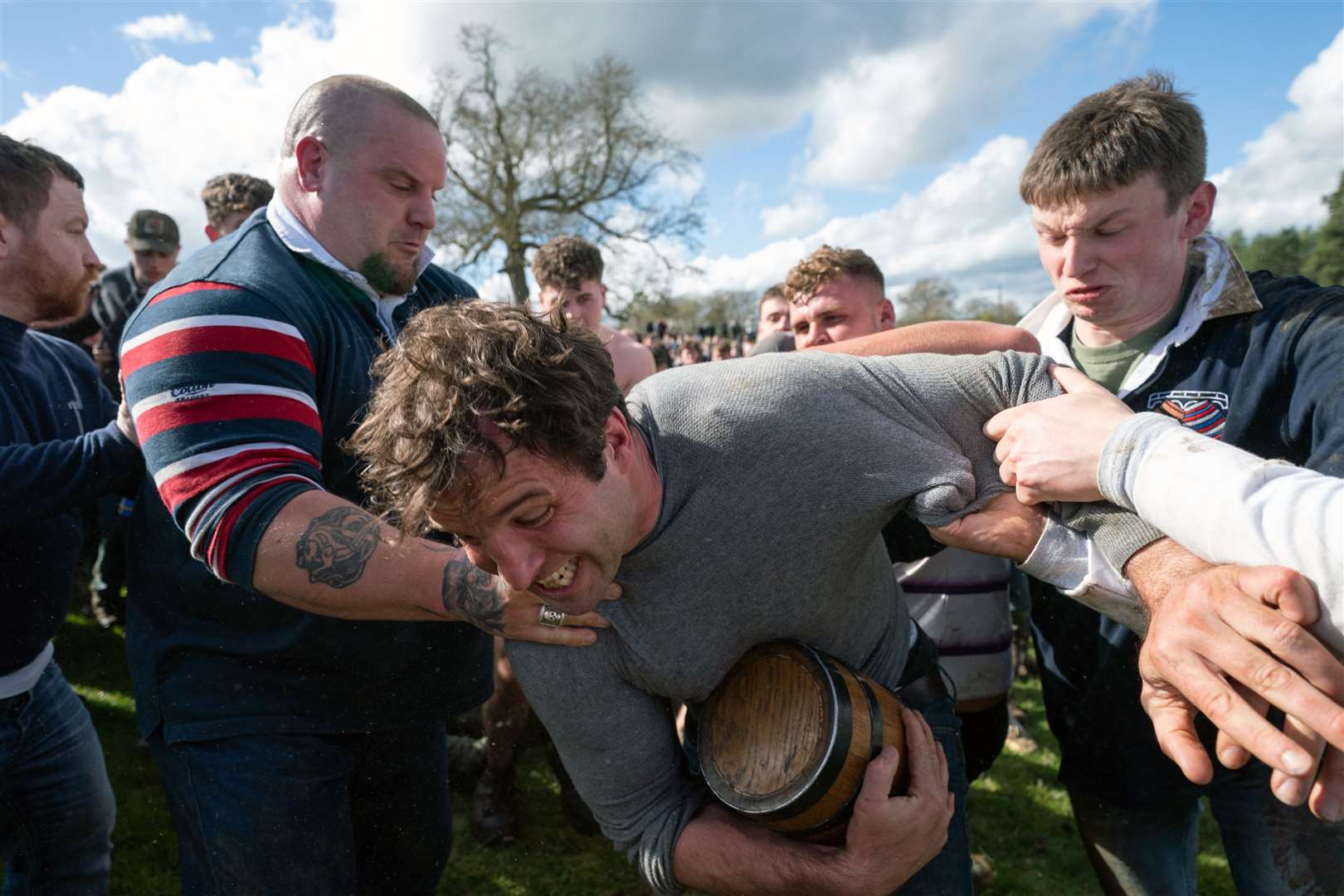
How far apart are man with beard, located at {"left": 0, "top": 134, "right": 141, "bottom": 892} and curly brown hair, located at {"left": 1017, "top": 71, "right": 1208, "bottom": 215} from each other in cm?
321

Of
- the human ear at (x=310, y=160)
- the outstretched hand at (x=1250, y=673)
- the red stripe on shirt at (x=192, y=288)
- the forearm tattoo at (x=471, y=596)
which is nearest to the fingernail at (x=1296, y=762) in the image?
the outstretched hand at (x=1250, y=673)

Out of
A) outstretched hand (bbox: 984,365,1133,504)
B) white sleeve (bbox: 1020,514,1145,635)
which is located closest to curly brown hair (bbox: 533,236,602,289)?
outstretched hand (bbox: 984,365,1133,504)

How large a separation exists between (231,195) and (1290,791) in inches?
217

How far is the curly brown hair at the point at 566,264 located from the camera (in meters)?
5.68

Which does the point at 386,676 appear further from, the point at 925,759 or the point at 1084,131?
the point at 1084,131

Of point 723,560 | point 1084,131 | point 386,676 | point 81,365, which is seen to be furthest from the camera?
point 81,365

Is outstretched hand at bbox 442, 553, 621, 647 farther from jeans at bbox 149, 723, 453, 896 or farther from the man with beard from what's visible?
the man with beard

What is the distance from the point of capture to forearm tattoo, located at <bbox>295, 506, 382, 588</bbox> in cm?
184

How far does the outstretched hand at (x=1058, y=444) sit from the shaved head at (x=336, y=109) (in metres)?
2.08

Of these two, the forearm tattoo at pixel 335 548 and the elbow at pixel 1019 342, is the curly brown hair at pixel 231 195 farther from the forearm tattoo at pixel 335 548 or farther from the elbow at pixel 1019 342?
the elbow at pixel 1019 342

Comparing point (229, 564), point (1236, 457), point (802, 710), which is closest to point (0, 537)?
point (229, 564)

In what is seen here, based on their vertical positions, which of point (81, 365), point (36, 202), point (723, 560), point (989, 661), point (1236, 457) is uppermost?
point (36, 202)

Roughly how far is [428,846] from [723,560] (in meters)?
Result: 1.63

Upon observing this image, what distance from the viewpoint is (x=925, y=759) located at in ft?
6.78
